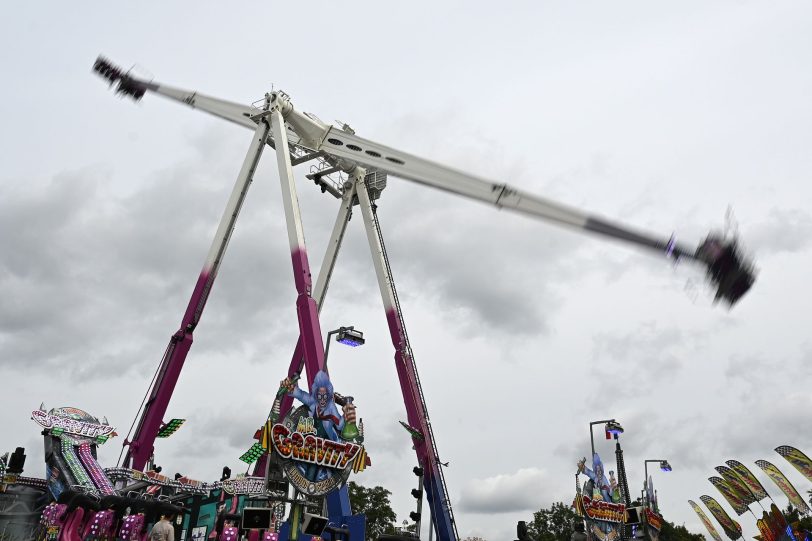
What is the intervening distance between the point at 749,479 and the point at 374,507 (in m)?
33.4

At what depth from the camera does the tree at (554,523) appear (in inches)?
3378

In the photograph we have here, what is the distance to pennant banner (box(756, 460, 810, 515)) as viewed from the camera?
139 ft

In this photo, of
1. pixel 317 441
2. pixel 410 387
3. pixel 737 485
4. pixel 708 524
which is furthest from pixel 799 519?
pixel 317 441

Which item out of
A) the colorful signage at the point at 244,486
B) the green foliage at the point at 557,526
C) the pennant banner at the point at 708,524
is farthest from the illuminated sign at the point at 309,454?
the green foliage at the point at 557,526

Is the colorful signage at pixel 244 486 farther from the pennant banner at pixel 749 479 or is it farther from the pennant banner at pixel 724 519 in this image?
the pennant banner at pixel 724 519

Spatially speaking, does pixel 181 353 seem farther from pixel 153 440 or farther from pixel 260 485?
pixel 260 485

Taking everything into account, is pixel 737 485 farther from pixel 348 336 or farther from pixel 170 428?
pixel 170 428

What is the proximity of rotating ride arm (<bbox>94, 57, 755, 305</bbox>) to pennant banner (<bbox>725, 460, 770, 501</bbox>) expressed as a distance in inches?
1394

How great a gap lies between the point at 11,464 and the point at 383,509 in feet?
134

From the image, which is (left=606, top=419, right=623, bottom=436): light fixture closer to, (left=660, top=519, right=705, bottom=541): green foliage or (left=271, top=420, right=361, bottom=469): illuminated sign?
(left=271, top=420, right=361, bottom=469): illuminated sign

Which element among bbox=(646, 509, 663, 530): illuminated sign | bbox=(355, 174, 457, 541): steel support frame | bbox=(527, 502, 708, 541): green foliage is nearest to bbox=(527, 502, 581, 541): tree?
bbox=(527, 502, 708, 541): green foliage

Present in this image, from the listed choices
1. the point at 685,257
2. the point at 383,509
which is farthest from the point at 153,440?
the point at 383,509

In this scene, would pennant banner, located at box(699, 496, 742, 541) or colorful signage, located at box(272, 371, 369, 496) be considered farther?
pennant banner, located at box(699, 496, 742, 541)

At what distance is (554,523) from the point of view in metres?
87.9
